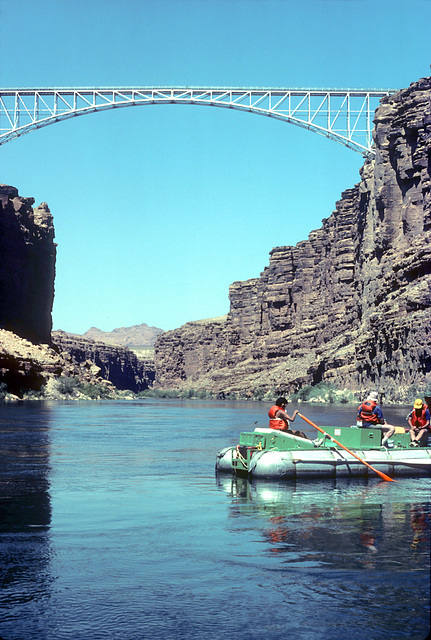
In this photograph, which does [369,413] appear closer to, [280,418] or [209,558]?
[280,418]

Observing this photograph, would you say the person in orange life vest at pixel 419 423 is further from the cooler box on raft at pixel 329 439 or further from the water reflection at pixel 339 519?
the water reflection at pixel 339 519

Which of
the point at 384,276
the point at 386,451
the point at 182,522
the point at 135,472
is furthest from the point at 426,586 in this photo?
the point at 384,276

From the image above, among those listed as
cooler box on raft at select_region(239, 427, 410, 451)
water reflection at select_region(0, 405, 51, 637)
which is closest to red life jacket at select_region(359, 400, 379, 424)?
cooler box on raft at select_region(239, 427, 410, 451)

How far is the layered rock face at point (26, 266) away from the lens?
84.6 meters

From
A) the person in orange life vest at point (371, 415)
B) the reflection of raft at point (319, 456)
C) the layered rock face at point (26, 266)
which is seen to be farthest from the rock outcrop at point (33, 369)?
the reflection of raft at point (319, 456)

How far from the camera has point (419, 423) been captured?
16.9m

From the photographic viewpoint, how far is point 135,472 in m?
16.9

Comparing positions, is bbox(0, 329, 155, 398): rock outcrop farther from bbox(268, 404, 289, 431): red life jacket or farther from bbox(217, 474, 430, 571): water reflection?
bbox(217, 474, 430, 571): water reflection

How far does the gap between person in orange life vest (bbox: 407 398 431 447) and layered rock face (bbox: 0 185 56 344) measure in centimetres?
6885

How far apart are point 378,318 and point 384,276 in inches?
205

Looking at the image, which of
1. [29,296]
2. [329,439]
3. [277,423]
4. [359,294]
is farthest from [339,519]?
[29,296]

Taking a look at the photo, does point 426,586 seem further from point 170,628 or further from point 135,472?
point 135,472

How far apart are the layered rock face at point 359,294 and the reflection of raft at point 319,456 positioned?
37.8 m

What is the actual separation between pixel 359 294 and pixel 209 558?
72379mm
